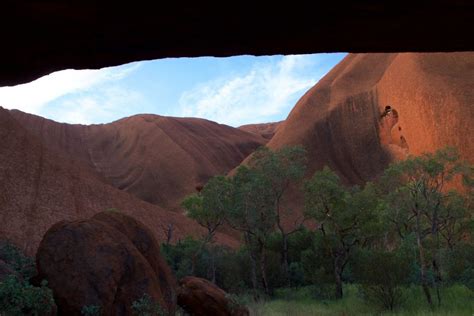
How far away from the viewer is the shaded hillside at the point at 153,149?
7794cm

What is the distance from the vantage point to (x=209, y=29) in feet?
10.5

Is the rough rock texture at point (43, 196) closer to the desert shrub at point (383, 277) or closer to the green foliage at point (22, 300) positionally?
the desert shrub at point (383, 277)

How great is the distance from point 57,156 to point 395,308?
40.8 m

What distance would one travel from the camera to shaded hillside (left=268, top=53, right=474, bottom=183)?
49812mm

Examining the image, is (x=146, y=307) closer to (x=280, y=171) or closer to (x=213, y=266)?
(x=213, y=266)

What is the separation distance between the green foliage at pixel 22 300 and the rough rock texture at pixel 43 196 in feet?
82.3

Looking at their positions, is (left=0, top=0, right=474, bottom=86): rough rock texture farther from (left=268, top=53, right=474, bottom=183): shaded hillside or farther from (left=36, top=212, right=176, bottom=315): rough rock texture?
(left=268, top=53, right=474, bottom=183): shaded hillside

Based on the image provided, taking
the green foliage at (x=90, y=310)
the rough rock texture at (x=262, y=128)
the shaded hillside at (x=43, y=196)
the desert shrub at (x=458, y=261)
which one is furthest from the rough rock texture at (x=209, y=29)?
the rough rock texture at (x=262, y=128)

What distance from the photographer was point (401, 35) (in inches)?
133

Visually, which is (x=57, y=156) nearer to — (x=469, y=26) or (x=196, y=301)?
(x=196, y=301)

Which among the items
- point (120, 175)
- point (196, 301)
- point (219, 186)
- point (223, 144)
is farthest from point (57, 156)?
point (223, 144)

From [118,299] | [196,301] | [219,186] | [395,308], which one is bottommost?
[395,308]

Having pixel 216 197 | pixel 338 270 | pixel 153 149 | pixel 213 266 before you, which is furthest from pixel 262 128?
pixel 338 270

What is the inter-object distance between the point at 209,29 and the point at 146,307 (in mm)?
9057
